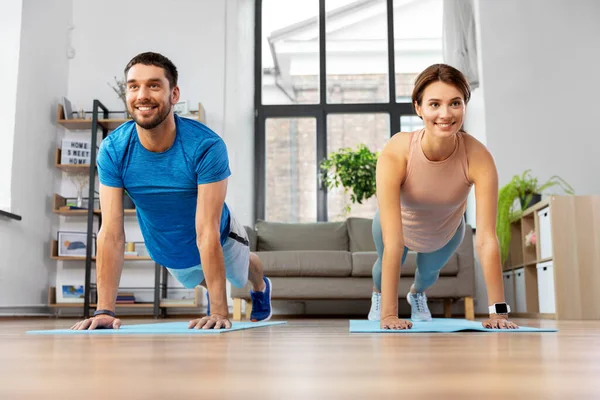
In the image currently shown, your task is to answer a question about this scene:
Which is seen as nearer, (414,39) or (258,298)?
(258,298)

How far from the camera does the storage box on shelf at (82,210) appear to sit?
5359 millimetres

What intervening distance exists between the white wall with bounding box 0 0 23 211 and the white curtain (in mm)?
3805

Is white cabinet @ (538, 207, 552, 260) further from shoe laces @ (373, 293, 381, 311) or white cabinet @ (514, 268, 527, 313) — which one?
shoe laces @ (373, 293, 381, 311)

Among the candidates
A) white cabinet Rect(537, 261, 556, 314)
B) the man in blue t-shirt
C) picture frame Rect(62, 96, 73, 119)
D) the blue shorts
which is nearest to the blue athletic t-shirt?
the man in blue t-shirt

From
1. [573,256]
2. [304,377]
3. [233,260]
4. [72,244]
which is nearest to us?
[304,377]

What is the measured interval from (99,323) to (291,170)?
183 inches

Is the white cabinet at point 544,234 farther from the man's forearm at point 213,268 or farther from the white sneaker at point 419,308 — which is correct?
the man's forearm at point 213,268

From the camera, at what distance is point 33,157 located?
5281mm

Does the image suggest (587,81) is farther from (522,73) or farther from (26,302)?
(26,302)

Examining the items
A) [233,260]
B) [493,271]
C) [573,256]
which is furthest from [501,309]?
[573,256]

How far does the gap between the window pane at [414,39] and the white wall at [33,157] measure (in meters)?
3.40

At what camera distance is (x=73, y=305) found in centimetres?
539

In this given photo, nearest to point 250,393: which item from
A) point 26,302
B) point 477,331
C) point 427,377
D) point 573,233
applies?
point 427,377

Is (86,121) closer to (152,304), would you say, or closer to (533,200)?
(152,304)
